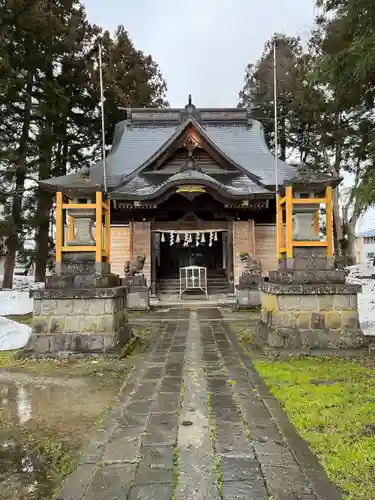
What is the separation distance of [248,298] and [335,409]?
8.23 metres

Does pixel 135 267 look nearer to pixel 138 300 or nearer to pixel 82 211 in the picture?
pixel 138 300

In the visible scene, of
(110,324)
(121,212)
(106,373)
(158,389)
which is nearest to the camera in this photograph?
(158,389)

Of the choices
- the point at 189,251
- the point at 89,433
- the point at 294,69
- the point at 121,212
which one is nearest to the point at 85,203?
the point at 89,433

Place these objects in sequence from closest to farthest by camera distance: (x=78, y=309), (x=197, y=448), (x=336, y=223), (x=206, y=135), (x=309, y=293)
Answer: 1. (x=197, y=448)
2. (x=309, y=293)
3. (x=78, y=309)
4. (x=206, y=135)
5. (x=336, y=223)

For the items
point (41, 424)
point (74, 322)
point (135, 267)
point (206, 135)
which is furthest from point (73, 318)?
point (206, 135)

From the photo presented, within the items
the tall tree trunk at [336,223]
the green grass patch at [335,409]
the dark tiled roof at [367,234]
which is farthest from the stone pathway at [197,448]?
the dark tiled roof at [367,234]

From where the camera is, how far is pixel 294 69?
1997 cm

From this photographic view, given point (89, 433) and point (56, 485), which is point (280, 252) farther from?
point (56, 485)

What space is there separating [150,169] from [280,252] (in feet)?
31.5

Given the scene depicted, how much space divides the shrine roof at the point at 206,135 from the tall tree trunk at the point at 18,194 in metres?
2.48

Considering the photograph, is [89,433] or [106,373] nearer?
[89,433]

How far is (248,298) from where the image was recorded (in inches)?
459

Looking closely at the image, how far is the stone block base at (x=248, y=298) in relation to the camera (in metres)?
11.6

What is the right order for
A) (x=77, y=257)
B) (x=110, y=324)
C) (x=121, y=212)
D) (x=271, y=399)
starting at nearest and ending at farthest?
1. (x=271, y=399)
2. (x=110, y=324)
3. (x=77, y=257)
4. (x=121, y=212)
